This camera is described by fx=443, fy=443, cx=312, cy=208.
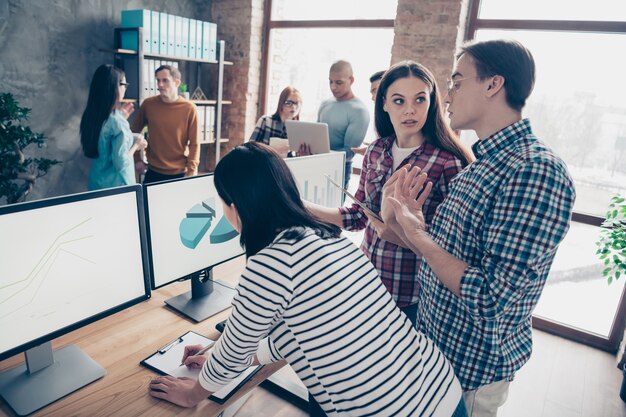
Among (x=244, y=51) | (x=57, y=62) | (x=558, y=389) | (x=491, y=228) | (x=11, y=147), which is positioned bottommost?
(x=558, y=389)

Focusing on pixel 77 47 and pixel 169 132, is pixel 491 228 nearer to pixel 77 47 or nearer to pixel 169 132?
pixel 169 132

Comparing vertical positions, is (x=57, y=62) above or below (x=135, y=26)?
below

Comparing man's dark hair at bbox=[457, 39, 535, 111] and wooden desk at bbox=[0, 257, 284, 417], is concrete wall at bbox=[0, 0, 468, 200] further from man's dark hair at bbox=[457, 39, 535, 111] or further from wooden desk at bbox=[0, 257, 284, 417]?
wooden desk at bbox=[0, 257, 284, 417]

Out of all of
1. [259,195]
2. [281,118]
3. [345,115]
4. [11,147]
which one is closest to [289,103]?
[281,118]

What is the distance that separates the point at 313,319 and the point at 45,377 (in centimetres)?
70

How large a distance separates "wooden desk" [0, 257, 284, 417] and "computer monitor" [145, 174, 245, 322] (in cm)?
6

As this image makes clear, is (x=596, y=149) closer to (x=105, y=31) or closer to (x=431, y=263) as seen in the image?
(x=431, y=263)

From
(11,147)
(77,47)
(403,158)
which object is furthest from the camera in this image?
(77,47)

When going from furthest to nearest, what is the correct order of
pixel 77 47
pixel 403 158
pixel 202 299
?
pixel 77 47
pixel 403 158
pixel 202 299

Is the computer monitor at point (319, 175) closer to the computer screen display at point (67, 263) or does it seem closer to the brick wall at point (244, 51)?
the computer screen display at point (67, 263)

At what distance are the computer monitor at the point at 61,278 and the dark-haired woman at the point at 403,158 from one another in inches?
29.9

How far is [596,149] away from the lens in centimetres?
294

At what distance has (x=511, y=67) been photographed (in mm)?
1124

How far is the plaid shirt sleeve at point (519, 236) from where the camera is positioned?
3.03ft
